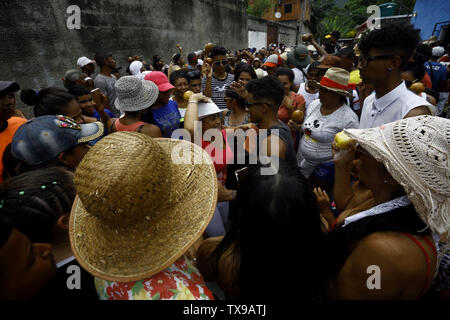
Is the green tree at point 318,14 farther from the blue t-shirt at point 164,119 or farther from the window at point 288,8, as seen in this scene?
the blue t-shirt at point 164,119

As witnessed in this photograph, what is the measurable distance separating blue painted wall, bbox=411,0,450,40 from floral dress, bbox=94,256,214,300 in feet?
82.8

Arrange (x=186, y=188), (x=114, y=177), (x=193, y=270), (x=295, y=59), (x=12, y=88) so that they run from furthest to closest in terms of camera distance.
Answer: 1. (x=295, y=59)
2. (x=12, y=88)
3. (x=186, y=188)
4. (x=193, y=270)
5. (x=114, y=177)

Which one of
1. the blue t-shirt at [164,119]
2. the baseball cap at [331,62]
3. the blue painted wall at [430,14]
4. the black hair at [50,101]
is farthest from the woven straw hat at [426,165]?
the blue painted wall at [430,14]

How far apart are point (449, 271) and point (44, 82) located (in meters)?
8.86

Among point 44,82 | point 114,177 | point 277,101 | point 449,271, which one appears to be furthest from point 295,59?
point 44,82

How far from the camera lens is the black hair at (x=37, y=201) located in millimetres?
1058

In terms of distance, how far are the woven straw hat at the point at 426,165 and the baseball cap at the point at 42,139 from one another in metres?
Result: 2.20

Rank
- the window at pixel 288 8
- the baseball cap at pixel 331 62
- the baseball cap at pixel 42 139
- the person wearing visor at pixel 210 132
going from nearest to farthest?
the baseball cap at pixel 42 139
the person wearing visor at pixel 210 132
the baseball cap at pixel 331 62
the window at pixel 288 8

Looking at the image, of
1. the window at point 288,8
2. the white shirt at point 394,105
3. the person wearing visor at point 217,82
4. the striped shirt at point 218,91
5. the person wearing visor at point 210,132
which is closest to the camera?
the white shirt at point 394,105

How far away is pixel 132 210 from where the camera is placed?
0.94 m

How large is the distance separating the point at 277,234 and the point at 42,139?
5.95 feet

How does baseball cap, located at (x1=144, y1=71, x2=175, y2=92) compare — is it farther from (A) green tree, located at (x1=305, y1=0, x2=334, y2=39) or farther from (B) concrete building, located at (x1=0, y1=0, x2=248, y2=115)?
(A) green tree, located at (x1=305, y1=0, x2=334, y2=39)

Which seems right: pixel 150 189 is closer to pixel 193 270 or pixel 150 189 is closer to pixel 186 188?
pixel 186 188
